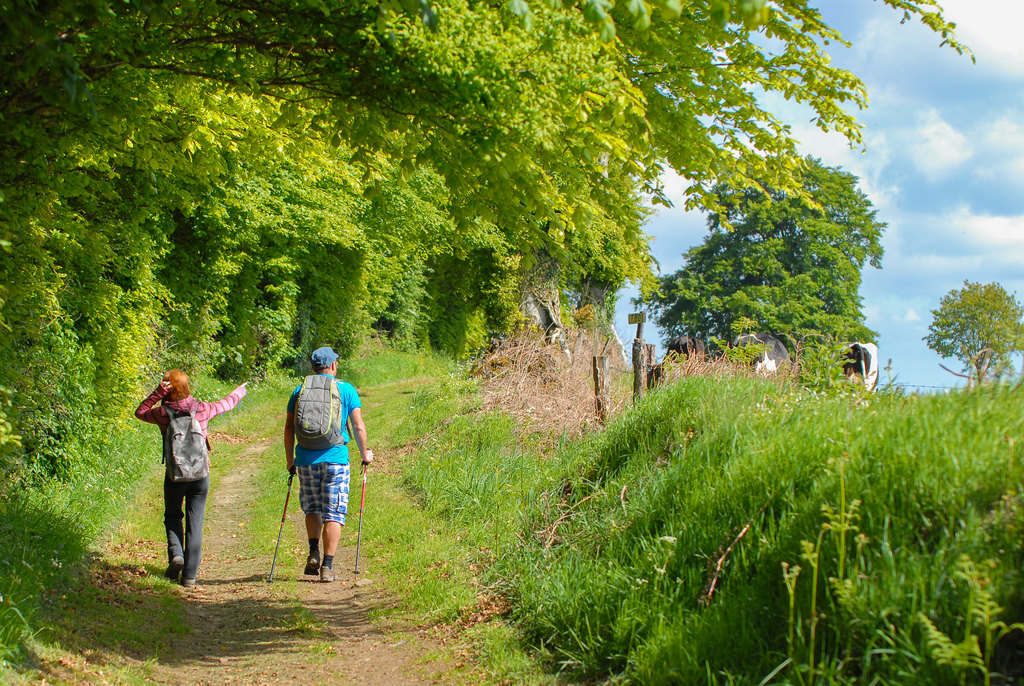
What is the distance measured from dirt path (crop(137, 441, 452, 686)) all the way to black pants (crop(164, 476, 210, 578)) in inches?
12.9

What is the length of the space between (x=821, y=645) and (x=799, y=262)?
47.7 metres

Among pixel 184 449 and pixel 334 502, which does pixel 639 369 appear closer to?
pixel 334 502

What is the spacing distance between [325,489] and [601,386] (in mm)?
4070

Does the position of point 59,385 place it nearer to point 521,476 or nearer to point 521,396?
point 521,476

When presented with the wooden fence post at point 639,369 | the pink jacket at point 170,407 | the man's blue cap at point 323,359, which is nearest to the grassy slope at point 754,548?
the pink jacket at point 170,407

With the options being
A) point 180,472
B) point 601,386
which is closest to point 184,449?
point 180,472

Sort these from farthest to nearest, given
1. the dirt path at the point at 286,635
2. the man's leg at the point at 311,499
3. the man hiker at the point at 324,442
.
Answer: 1. the man's leg at the point at 311,499
2. the man hiker at the point at 324,442
3. the dirt path at the point at 286,635

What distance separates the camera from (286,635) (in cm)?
638

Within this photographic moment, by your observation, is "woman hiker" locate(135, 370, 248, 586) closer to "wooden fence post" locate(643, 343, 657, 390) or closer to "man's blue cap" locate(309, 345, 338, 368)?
"man's blue cap" locate(309, 345, 338, 368)

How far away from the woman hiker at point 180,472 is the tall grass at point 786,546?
285 cm

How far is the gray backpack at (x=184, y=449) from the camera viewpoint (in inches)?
284

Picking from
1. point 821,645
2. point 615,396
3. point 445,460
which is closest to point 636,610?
point 821,645

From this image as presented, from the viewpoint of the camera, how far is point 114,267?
11023 millimetres

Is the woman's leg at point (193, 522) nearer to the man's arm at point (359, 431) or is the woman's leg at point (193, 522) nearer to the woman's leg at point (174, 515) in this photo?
the woman's leg at point (174, 515)
